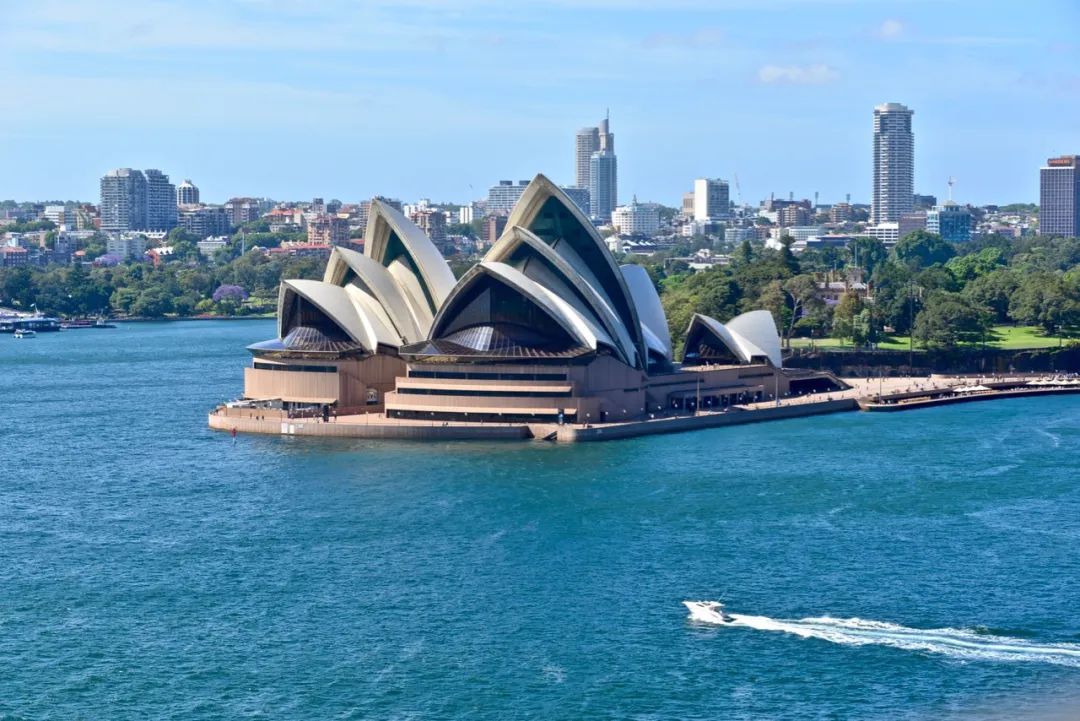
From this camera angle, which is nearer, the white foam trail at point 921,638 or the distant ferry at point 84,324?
the white foam trail at point 921,638

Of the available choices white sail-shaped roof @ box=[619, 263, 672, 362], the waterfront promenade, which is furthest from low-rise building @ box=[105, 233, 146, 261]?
the waterfront promenade

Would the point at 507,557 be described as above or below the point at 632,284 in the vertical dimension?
below

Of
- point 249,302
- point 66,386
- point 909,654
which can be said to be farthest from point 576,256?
point 249,302

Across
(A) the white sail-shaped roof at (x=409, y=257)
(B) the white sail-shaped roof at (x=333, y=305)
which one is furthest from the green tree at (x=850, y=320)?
(B) the white sail-shaped roof at (x=333, y=305)

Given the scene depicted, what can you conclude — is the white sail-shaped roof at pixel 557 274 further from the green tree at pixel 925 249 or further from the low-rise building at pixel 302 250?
the low-rise building at pixel 302 250

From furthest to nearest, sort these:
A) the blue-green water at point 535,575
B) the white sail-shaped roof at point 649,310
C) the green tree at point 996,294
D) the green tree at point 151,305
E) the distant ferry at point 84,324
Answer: the green tree at point 151,305 → the distant ferry at point 84,324 → the green tree at point 996,294 → the white sail-shaped roof at point 649,310 → the blue-green water at point 535,575

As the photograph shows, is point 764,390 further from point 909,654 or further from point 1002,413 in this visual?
point 909,654
